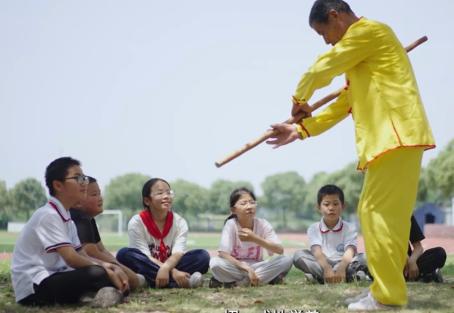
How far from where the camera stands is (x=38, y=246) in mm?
3957

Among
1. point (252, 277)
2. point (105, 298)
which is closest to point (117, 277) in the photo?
point (105, 298)

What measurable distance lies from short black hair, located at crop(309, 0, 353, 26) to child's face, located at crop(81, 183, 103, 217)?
2417 mm

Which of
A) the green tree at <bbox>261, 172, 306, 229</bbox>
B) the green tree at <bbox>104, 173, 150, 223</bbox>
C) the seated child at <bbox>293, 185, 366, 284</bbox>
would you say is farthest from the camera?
the green tree at <bbox>261, 172, 306, 229</bbox>

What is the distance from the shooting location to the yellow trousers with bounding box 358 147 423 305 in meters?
3.60

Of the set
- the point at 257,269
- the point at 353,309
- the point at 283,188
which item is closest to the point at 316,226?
the point at 257,269

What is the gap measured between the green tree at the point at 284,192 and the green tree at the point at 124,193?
12770 mm

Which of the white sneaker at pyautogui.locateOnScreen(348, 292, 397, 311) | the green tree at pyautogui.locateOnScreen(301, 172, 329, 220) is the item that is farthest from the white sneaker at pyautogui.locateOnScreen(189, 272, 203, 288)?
the green tree at pyautogui.locateOnScreen(301, 172, 329, 220)

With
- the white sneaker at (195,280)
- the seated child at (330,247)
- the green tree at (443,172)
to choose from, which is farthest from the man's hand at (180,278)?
the green tree at (443,172)

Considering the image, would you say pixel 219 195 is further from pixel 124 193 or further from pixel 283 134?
pixel 283 134

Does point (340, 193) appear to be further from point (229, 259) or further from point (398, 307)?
point (398, 307)

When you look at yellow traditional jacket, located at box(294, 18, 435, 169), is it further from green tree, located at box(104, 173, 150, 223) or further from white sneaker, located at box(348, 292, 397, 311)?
green tree, located at box(104, 173, 150, 223)

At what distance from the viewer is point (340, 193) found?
Result: 18.0 feet

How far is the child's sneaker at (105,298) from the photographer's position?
3.94 meters

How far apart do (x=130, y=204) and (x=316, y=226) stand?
142 feet
